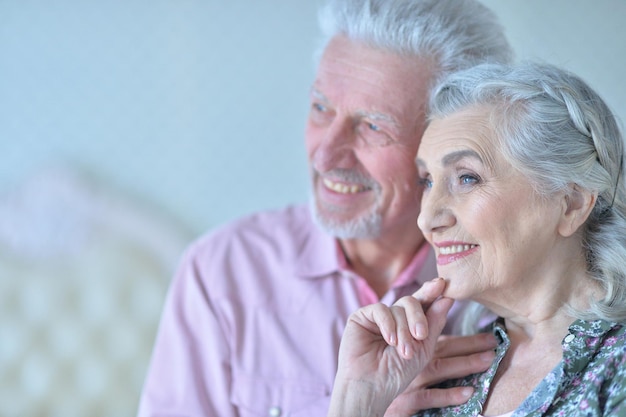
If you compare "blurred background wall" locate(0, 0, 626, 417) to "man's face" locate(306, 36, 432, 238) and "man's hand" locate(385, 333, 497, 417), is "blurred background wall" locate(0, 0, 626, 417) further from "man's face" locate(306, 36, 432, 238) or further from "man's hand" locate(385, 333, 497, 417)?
"man's hand" locate(385, 333, 497, 417)

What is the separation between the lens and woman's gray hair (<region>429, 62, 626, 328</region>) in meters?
1.52

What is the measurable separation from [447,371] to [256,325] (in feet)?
1.98

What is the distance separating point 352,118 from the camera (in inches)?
80.2

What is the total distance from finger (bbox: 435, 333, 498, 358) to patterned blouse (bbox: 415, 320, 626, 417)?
24 cm

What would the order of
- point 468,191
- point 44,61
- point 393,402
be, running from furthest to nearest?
point 44,61
point 393,402
point 468,191

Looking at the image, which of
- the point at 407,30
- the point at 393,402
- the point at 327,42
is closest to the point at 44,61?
the point at 327,42

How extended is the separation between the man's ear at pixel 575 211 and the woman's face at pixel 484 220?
0.7 inches

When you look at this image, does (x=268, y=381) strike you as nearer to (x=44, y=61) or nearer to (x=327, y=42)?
(x=327, y=42)

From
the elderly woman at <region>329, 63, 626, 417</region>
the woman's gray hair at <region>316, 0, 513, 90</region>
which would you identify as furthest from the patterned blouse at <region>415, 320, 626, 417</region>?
the woman's gray hair at <region>316, 0, 513, 90</region>

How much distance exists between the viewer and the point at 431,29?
2010 millimetres

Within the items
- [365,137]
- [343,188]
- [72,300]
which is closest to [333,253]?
[343,188]

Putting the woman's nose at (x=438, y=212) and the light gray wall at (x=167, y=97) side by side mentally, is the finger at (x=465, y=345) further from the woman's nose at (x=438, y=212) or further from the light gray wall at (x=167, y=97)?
the light gray wall at (x=167, y=97)

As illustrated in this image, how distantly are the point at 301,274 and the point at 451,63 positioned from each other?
68 cm

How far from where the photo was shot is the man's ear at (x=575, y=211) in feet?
5.07
